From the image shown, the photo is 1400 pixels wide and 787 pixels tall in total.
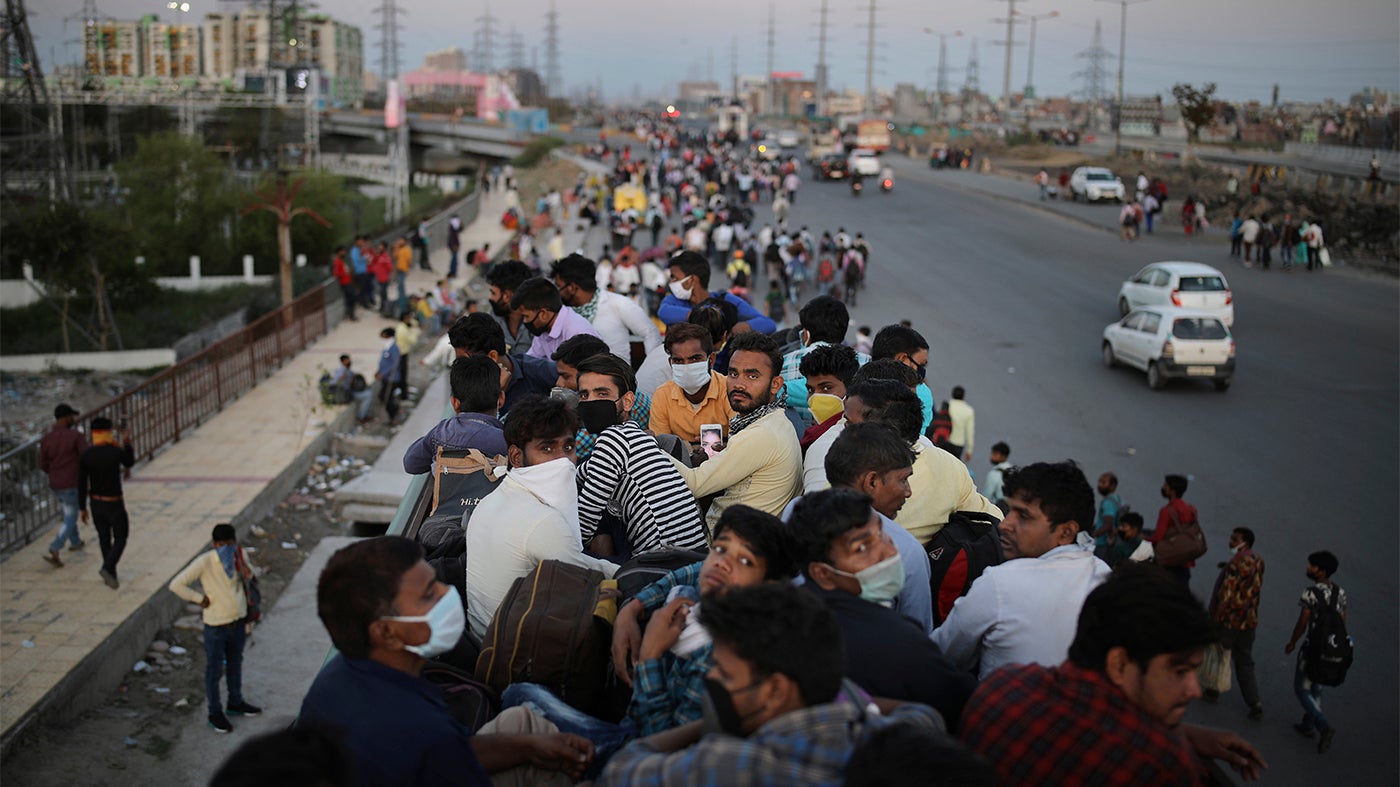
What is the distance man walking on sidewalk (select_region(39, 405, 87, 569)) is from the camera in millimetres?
11672

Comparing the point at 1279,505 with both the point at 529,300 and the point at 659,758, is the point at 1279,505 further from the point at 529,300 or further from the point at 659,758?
the point at 659,758

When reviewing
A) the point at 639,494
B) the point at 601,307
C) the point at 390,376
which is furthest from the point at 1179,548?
the point at 390,376

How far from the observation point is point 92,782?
8.52 m

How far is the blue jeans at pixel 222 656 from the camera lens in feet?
29.0

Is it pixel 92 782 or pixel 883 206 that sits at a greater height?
pixel 883 206

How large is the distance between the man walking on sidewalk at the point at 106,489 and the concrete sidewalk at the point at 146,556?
0.48 m

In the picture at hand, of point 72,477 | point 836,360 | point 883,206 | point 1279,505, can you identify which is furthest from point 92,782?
point 883,206

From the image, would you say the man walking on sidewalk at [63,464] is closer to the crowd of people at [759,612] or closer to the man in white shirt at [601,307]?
the man in white shirt at [601,307]

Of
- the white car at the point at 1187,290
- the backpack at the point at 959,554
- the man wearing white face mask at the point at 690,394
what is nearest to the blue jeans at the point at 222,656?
the man wearing white face mask at the point at 690,394

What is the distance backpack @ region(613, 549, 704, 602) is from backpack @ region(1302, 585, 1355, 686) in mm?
5914

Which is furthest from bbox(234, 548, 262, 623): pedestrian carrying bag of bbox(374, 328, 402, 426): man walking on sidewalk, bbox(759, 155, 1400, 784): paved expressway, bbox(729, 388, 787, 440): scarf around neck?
bbox(374, 328, 402, 426): man walking on sidewalk

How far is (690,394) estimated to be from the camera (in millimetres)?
5941

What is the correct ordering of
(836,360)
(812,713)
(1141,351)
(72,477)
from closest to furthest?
(812,713), (836,360), (72,477), (1141,351)

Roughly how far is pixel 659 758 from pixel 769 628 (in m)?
0.38
